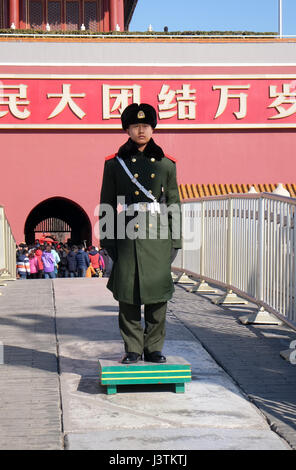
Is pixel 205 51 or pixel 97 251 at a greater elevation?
pixel 205 51

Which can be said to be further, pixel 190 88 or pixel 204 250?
pixel 190 88

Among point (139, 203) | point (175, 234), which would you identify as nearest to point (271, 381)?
point (175, 234)

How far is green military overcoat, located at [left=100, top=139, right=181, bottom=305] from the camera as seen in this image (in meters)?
5.45

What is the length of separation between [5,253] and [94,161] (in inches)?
467

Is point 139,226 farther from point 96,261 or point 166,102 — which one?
point 166,102

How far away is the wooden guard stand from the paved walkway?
0.11 metres

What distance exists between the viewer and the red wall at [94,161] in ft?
82.0

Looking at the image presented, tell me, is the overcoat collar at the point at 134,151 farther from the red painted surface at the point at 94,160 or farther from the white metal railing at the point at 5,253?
the red painted surface at the point at 94,160

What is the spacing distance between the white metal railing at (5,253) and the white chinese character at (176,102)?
10.4 meters

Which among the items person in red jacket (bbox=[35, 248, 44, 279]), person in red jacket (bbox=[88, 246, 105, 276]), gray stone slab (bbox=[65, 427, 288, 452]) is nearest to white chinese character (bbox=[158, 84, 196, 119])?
person in red jacket (bbox=[88, 246, 105, 276])

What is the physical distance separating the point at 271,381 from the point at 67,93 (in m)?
19.9

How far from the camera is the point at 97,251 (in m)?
22.8

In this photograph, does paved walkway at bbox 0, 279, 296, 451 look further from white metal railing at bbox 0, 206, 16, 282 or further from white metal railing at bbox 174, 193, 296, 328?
white metal railing at bbox 0, 206, 16, 282

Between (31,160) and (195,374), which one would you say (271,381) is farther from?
(31,160)
